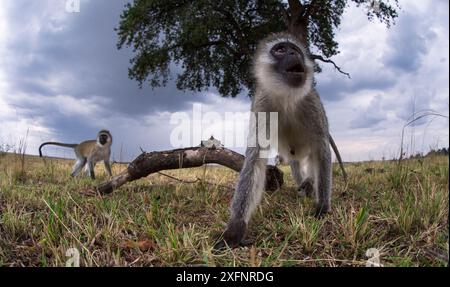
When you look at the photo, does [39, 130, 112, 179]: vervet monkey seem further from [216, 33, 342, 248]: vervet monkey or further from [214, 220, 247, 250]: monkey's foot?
[214, 220, 247, 250]: monkey's foot

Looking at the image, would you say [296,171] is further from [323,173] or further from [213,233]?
[213,233]

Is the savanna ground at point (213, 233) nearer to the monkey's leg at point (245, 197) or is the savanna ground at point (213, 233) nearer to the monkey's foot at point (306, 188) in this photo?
the monkey's leg at point (245, 197)

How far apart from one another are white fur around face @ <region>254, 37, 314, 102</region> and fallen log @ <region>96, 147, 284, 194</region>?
1.54 m

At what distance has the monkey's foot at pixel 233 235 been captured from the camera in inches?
137

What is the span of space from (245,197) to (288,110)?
1.18 metres

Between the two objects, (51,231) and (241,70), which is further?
(241,70)

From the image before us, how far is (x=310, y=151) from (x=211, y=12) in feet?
A: 44.7

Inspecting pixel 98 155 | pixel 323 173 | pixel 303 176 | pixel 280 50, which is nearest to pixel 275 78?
pixel 280 50

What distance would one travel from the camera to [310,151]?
4.86 m

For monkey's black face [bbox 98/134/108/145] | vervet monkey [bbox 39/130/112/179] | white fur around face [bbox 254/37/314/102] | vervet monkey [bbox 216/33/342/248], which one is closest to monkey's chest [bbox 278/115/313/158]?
vervet monkey [bbox 216/33/342/248]

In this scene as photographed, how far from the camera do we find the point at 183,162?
5.96 m
